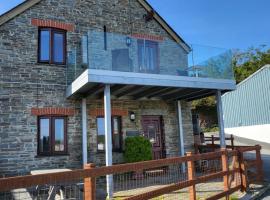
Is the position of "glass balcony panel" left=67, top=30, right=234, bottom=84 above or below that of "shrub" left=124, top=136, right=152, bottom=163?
above

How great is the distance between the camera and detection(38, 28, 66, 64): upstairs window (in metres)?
11.2

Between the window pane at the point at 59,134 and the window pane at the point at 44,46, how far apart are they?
7.73 ft

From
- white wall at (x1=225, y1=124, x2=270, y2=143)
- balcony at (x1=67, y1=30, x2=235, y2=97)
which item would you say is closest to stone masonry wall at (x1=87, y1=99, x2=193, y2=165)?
balcony at (x1=67, y1=30, x2=235, y2=97)

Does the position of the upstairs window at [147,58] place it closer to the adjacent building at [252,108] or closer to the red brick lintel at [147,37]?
the red brick lintel at [147,37]

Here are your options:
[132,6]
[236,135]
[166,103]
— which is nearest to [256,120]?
[236,135]

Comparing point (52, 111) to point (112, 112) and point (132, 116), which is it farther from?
point (132, 116)

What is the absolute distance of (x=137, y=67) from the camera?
10.1 metres

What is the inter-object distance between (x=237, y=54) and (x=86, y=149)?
42.2 m

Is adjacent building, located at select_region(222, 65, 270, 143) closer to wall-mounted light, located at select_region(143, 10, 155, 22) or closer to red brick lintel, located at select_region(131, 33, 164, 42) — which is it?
red brick lintel, located at select_region(131, 33, 164, 42)

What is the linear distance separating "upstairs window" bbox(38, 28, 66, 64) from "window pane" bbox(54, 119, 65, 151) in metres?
2.22

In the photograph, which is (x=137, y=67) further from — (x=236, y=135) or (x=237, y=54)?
(x=237, y=54)

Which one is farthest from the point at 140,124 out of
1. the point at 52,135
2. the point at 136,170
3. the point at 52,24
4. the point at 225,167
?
the point at 136,170

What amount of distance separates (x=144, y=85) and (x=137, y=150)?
2622 mm

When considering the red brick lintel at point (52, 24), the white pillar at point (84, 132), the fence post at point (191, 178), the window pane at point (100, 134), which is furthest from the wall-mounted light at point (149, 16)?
the fence post at point (191, 178)
